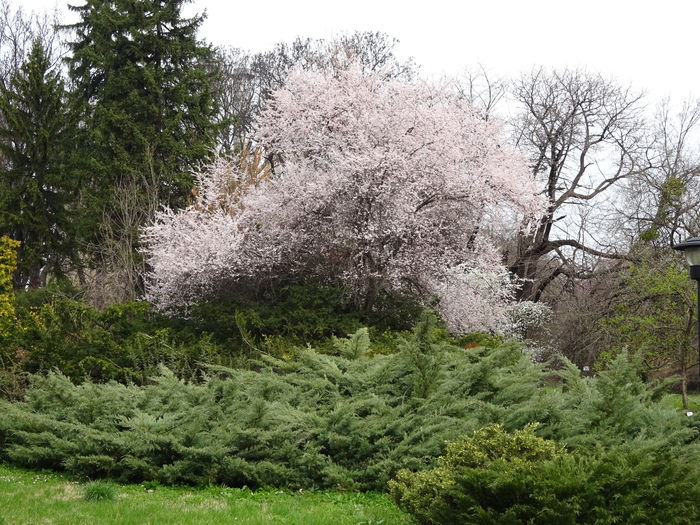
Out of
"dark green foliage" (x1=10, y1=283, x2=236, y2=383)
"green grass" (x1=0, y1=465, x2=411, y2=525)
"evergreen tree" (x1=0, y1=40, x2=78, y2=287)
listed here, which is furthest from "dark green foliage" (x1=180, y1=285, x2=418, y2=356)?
"evergreen tree" (x1=0, y1=40, x2=78, y2=287)

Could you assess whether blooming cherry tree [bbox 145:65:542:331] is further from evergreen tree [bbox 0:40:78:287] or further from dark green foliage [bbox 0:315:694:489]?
evergreen tree [bbox 0:40:78:287]

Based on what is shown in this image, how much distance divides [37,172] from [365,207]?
14947 mm

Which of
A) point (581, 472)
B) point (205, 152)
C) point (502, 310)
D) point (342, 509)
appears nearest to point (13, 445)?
point (342, 509)

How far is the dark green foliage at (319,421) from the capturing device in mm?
6605

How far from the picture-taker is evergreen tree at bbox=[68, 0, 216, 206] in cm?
2314

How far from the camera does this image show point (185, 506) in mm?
5848

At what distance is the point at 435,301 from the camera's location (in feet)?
48.7

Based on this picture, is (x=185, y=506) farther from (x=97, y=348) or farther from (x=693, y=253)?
(x=97, y=348)

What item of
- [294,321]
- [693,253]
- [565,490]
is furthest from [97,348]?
[565,490]

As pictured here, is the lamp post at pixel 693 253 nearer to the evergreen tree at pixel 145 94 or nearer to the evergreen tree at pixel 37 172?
the evergreen tree at pixel 145 94

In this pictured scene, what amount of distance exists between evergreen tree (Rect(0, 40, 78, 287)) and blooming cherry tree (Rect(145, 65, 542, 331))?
9.20m

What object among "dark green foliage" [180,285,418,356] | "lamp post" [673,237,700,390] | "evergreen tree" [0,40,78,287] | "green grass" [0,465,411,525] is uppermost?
"evergreen tree" [0,40,78,287]

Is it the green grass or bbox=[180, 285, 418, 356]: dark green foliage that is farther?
bbox=[180, 285, 418, 356]: dark green foliage

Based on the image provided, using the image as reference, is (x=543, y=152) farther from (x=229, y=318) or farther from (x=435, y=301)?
(x=229, y=318)
